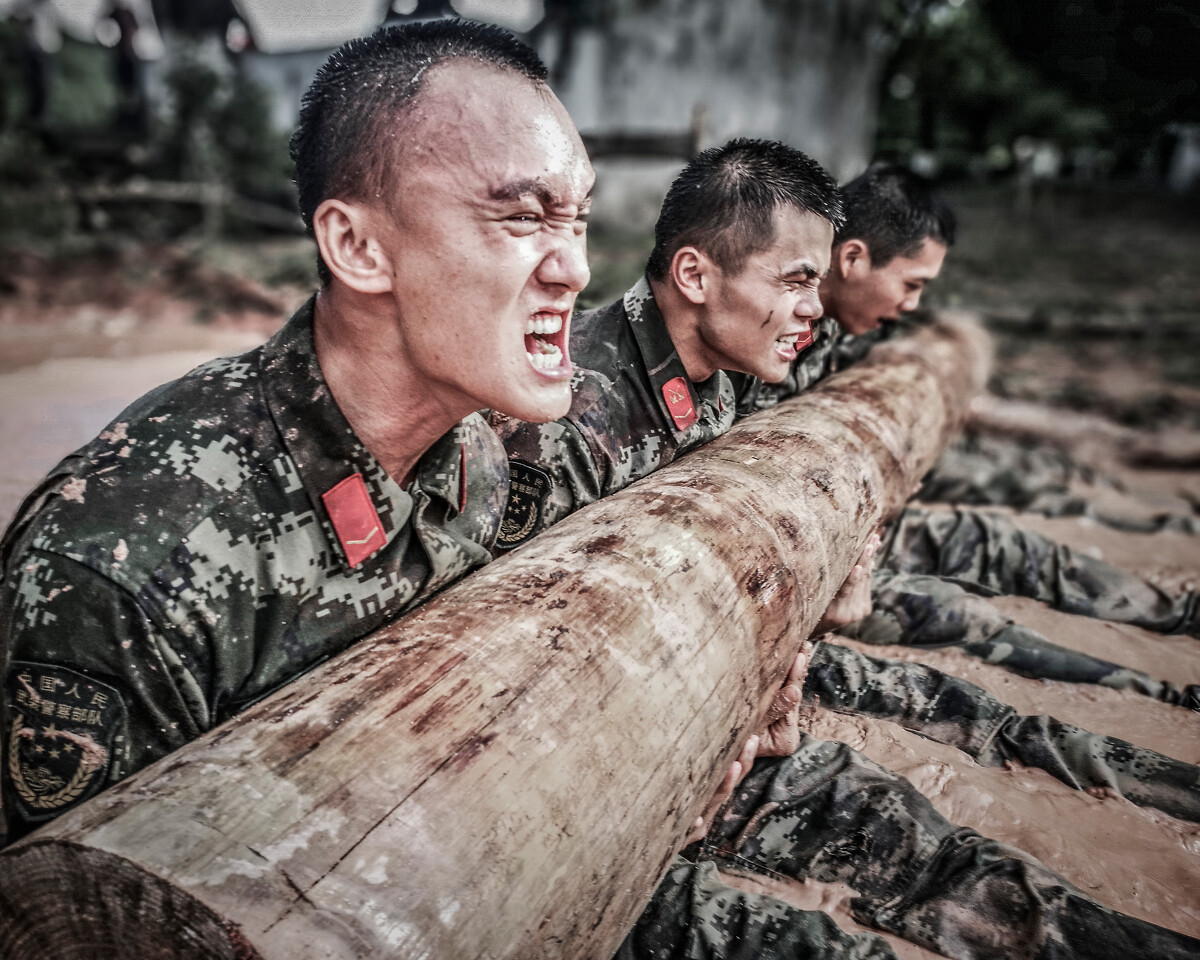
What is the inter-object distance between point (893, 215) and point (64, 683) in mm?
3420

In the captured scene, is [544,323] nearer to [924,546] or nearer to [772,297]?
[772,297]

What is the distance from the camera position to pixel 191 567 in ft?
3.87

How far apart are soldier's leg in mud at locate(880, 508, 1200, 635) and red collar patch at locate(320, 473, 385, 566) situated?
2.75 metres

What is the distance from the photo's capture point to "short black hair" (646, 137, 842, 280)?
2436mm

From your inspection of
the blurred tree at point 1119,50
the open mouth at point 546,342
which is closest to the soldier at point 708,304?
the open mouth at point 546,342

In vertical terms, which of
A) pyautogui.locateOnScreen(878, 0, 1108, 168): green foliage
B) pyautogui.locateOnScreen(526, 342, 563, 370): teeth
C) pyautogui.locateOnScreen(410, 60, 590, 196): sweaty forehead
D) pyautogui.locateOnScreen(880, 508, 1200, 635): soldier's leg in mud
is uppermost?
pyautogui.locateOnScreen(878, 0, 1108, 168): green foliage

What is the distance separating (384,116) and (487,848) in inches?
43.3

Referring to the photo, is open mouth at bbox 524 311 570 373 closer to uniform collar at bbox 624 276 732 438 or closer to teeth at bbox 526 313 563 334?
teeth at bbox 526 313 563 334

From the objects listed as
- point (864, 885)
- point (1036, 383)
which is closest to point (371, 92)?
point (864, 885)

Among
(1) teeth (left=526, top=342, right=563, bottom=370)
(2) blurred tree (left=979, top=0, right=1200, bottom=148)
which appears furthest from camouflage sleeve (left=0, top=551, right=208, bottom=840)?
(2) blurred tree (left=979, top=0, right=1200, bottom=148)

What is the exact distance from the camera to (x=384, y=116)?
1302mm

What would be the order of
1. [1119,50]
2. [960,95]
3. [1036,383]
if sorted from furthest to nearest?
[960,95]
[1119,50]
[1036,383]

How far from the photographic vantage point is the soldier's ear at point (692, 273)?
2.48 meters

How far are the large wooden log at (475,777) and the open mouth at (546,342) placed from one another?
0.33m
